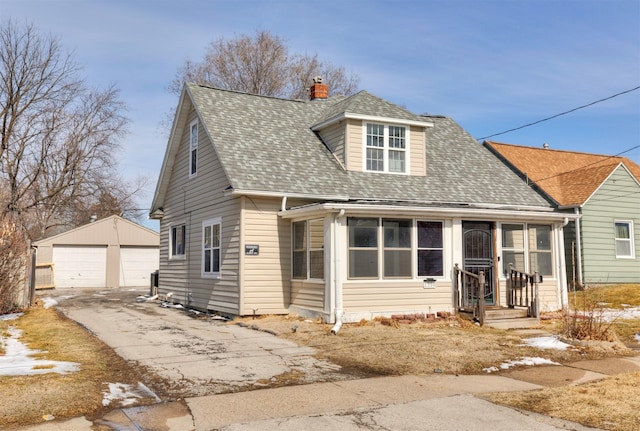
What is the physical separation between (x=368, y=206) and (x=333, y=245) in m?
1.23

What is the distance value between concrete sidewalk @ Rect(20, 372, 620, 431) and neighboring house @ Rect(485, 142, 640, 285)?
15584 mm

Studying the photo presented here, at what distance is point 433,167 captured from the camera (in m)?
18.3

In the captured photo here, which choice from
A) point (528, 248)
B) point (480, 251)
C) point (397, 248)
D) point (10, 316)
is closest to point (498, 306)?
point (480, 251)

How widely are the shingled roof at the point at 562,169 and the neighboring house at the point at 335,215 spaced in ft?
15.8

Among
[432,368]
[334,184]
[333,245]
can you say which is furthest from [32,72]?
[432,368]

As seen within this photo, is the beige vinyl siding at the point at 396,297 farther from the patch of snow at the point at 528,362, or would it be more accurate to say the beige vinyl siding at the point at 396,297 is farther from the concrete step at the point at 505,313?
→ the patch of snow at the point at 528,362

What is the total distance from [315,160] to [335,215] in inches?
139

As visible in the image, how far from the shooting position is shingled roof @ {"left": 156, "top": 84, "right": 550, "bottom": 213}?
15336 millimetres

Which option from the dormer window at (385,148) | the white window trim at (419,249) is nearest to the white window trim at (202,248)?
the dormer window at (385,148)

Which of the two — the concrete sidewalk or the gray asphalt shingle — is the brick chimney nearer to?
the gray asphalt shingle

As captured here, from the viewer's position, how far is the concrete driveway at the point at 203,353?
7844 millimetres

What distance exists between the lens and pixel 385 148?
17.0m

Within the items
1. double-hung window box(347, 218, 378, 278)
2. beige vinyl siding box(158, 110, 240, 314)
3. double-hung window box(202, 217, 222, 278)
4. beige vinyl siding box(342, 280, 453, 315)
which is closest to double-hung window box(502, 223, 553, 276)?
beige vinyl siding box(342, 280, 453, 315)

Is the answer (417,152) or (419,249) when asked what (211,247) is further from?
(417,152)
